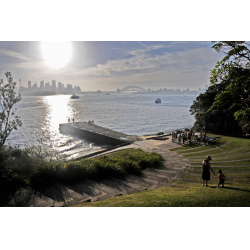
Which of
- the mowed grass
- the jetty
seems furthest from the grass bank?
the jetty

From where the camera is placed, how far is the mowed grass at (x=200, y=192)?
625 cm

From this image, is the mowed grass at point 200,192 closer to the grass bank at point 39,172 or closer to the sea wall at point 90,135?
the grass bank at point 39,172

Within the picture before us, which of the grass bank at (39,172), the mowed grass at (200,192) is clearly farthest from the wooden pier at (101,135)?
the grass bank at (39,172)

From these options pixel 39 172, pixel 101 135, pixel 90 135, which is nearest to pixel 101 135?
pixel 101 135

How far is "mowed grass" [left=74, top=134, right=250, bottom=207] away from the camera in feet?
20.5

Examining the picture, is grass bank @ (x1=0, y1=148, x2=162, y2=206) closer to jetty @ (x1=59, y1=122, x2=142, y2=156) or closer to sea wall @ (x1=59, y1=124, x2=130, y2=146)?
jetty @ (x1=59, y1=122, x2=142, y2=156)

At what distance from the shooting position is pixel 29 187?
741cm

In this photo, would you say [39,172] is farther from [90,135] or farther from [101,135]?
[90,135]
